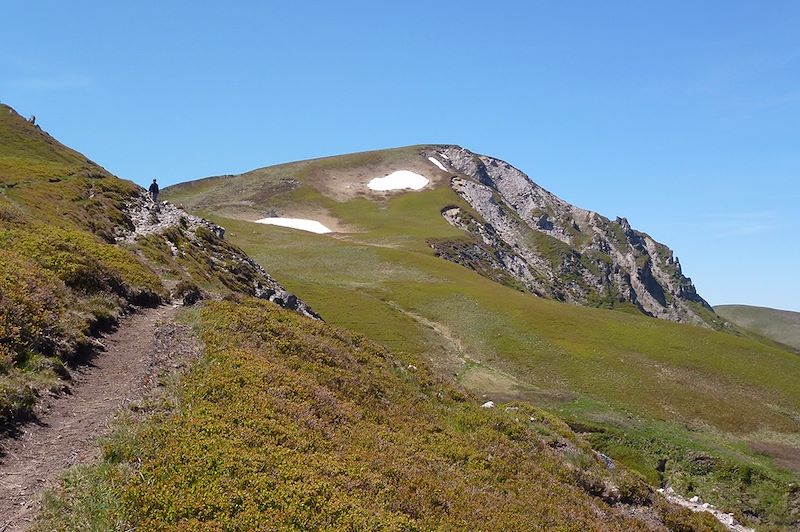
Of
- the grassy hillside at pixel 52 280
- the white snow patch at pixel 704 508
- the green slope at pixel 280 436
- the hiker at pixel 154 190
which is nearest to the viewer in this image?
the green slope at pixel 280 436

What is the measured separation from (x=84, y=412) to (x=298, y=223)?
132 meters

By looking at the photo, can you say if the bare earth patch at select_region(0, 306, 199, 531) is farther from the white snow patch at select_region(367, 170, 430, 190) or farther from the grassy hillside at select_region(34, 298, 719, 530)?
the white snow patch at select_region(367, 170, 430, 190)

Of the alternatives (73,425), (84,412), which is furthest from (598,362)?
(73,425)

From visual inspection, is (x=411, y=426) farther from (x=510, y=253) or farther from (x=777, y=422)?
(x=510, y=253)

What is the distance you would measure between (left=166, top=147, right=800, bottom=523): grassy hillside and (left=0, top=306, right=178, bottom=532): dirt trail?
30.6 metres

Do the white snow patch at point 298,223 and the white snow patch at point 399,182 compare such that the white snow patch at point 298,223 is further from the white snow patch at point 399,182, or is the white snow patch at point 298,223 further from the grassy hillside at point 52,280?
the grassy hillside at point 52,280

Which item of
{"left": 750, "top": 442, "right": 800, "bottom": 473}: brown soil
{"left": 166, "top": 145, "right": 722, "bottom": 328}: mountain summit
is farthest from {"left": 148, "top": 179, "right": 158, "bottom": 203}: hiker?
{"left": 166, "top": 145, "right": 722, "bottom": 328}: mountain summit

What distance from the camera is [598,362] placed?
188 ft

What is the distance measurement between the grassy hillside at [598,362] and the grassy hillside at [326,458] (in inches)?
546

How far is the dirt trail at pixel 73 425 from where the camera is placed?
1103 cm

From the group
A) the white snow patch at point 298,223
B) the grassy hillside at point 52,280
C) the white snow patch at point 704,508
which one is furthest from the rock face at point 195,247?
the white snow patch at point 298,223

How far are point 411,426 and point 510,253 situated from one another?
13736 cm

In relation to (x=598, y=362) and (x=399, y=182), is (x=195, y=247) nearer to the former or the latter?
(x=598, y=362)

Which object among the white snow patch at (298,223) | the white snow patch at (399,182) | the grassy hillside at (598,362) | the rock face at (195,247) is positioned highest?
the white snow patch at (399,182)
